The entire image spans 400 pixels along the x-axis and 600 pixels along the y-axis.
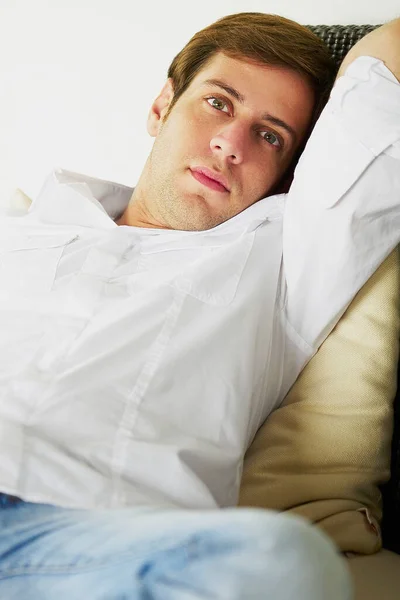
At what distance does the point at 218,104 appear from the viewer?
4.47ft

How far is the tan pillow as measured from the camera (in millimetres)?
1030

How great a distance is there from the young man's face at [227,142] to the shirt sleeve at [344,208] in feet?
0.67

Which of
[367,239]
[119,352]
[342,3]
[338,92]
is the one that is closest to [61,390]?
[119,352]

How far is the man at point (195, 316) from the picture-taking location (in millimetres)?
639

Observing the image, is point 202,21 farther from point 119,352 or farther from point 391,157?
point 119,352

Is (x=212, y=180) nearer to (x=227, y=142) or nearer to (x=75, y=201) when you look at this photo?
(x=227, y=142)

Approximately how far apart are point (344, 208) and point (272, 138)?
0.36 meters

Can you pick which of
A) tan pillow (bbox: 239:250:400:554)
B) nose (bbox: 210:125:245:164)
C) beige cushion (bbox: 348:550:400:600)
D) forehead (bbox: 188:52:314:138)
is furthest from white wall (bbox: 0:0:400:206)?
beige cushion (bbox: 348:550:400:600)

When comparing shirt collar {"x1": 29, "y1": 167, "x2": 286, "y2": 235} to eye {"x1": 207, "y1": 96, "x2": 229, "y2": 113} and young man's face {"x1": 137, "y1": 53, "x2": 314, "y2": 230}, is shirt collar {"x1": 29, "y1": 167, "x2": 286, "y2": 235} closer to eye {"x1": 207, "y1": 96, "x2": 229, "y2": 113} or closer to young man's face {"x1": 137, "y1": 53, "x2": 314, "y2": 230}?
young man's face {"x1": 137, "y1": 53, "x2": 314, "y2": 230}

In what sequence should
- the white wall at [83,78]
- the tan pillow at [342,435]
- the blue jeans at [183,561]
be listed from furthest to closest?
the white wall at [83,78]
the tan pillow at [342,435]
the blue jeans at [183,561]

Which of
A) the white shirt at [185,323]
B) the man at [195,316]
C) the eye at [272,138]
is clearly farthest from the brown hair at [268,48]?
the white shirt at [185,323]

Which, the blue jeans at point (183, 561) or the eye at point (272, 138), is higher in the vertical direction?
the eye at point (272, 138)

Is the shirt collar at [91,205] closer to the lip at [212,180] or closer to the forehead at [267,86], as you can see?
the lip at [212,180]

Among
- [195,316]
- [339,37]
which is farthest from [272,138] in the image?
[195,316]
